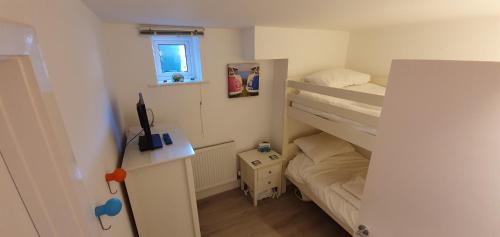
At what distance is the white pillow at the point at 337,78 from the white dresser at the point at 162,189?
1.39 m

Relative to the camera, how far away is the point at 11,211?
0.44m

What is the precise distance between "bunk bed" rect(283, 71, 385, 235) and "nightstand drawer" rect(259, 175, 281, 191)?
0.12 m

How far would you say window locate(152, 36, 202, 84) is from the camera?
2010 mm

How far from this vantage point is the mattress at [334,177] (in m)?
1.63

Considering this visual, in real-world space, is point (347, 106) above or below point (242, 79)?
below

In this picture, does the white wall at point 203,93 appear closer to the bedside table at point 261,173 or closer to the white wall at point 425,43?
the bedside table at point 261,173

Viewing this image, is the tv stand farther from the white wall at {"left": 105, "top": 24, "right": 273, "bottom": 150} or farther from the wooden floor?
the wooden floor

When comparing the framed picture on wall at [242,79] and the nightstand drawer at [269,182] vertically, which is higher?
the framed picture on wall at [242,79]

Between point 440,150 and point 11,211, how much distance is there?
46.9 inches

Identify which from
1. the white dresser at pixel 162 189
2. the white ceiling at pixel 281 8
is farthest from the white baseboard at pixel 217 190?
the white ceiling at pixel 281 8

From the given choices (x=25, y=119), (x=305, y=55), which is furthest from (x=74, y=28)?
A: (x=305, y=55)

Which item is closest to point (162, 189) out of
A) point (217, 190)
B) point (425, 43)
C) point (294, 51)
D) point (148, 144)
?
point (148, 144)

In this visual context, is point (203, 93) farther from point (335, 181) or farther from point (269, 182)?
point (335, 181)

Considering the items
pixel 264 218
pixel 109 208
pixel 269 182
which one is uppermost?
pixel 109 208
